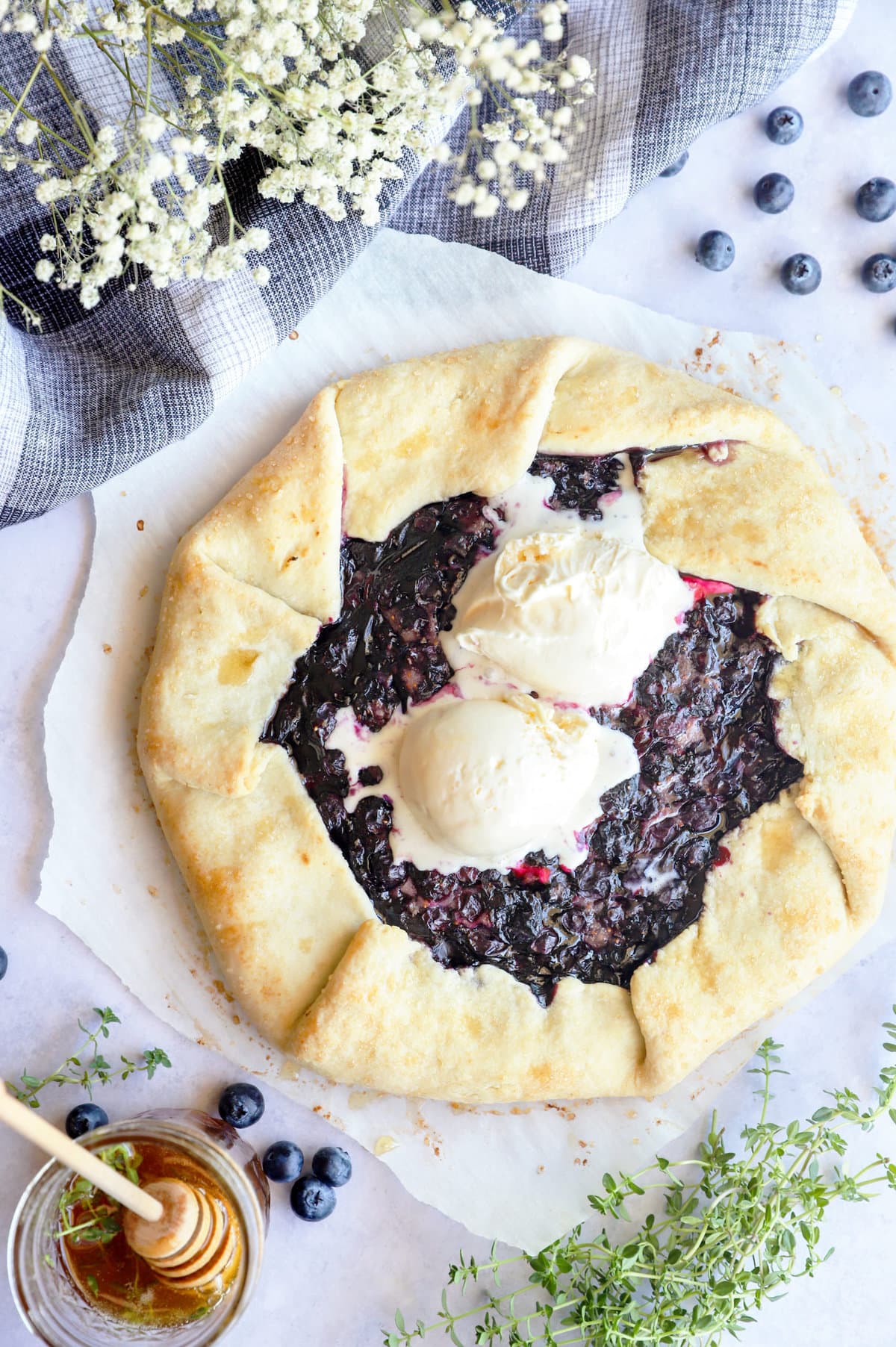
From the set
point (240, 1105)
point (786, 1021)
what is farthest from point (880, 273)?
point (240, 1105)

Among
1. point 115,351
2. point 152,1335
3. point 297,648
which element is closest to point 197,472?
point 115,351

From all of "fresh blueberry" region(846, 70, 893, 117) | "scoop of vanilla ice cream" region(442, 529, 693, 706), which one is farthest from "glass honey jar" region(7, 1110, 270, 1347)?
"fresh blueberry" region(846, 70, 893, 117)

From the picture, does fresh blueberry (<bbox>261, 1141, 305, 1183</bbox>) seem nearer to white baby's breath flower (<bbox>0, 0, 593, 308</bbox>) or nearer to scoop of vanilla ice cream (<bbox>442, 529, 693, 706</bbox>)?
scoop of vanilla ice cream (<bbox>442, 529, 693, 706</bbox>)

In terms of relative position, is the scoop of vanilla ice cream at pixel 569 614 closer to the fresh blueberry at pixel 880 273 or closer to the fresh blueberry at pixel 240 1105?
the fresh blueberry at pixel 880 273

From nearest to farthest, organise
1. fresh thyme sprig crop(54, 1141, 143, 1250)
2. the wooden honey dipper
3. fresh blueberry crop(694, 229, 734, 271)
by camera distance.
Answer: the wooden honey dipper
fresh thyme sprig crop(54, 1141, 143, 1250)
fresh blueberry crop(694, 229, 734, 271)

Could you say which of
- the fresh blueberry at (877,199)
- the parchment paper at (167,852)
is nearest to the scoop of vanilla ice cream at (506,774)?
the parchment paper at (167,852)

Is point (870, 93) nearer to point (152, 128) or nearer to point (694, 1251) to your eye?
point (152, 128)

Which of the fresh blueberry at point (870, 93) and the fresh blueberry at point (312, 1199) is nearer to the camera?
the fresh blueberry at point (312, 1199)
